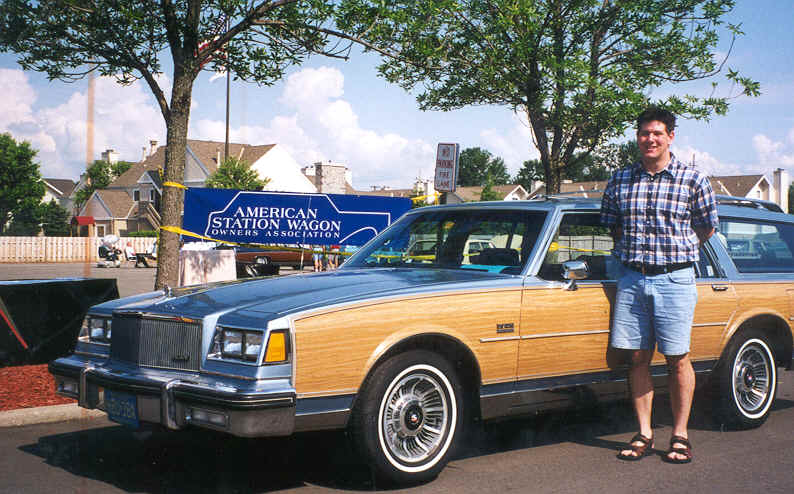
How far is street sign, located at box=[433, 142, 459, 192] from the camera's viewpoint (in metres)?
10.1

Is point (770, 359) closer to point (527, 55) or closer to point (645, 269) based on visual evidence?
point (645, 269)

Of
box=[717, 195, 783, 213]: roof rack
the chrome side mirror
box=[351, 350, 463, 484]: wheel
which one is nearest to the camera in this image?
box=[351, 350, 463, 484]: wheel

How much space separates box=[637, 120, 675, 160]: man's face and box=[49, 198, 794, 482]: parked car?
64 cm

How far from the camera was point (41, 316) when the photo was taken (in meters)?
7.64

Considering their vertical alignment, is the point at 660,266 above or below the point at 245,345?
above

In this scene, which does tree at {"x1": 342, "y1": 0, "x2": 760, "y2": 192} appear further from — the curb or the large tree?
the curb

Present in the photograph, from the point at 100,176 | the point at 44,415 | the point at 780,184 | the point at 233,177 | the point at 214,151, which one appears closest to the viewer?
the point at 44,415

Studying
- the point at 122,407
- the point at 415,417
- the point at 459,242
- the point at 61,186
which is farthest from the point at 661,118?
the point at 61,186

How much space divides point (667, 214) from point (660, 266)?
1.10ft

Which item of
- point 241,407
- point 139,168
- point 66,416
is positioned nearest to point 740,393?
point 241,407

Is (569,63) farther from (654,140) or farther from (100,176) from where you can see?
(100,176)

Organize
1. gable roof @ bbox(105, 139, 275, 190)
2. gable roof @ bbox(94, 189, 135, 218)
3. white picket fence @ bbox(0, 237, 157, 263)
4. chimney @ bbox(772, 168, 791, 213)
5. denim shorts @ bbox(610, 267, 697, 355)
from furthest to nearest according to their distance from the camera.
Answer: chimney @ bbox(772, 168, 791, 213)
gable roof @ bbox(94, 189, 135, 218)
gable roof @ bbox(105, 139, 275, 190)
white picket fence @ bbox(0, 237, 157, 263)
denim shorts @ bbox(610, 267, 697, 355)

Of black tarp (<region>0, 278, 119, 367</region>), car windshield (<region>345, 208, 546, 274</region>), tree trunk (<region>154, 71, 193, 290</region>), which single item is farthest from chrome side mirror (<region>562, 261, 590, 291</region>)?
black tarp (<region>0, 278, 119, 367</region>)

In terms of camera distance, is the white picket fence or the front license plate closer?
the front license plate
